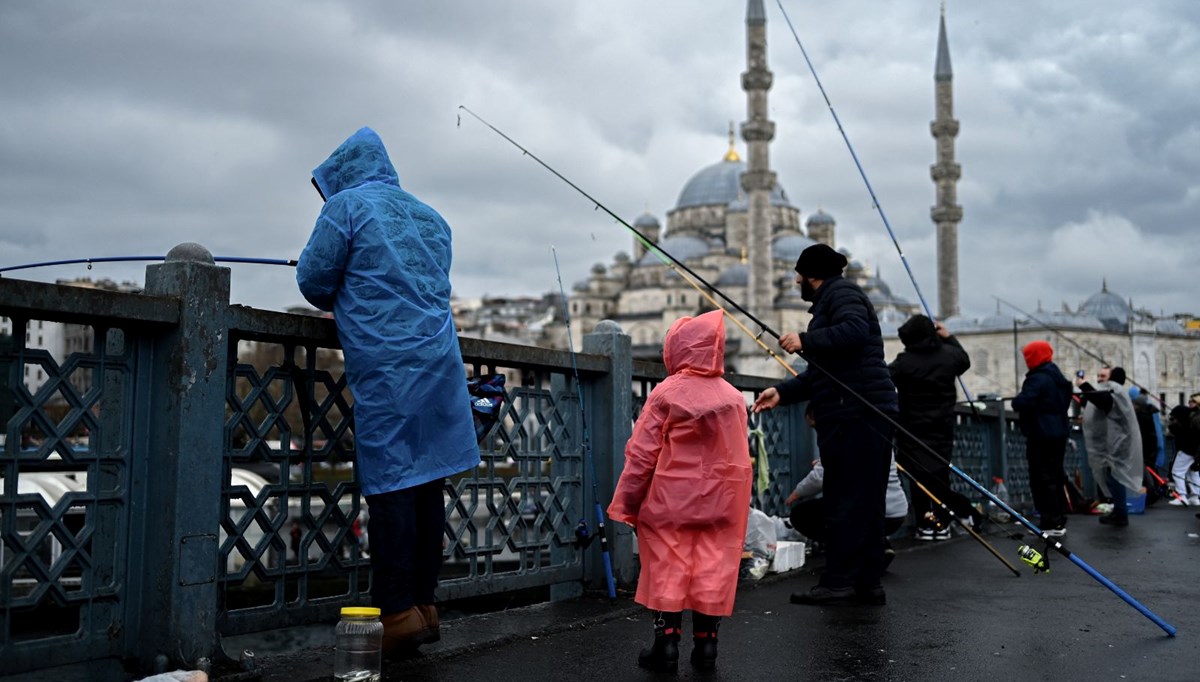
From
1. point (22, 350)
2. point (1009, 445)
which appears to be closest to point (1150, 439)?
point (1009, 445)

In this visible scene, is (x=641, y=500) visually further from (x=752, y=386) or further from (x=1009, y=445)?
(x=1009, y=445)

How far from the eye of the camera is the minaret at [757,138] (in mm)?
61781

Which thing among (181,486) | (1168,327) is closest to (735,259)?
(1168,327)

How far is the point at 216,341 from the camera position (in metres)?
3.59

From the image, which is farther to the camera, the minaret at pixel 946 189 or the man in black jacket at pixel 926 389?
the minaret at pixel 946 189

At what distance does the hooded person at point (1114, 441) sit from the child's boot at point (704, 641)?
7.20m

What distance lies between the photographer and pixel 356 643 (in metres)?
3.49

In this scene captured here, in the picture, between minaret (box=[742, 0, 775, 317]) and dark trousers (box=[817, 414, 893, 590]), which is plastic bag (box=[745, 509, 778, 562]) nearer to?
dark trousers (box=[817, 414, 893, 590])

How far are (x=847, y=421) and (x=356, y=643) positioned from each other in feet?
9.42

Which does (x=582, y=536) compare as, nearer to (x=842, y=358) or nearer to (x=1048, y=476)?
(x=842, y=358)

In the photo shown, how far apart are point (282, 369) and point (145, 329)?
1.79 feet

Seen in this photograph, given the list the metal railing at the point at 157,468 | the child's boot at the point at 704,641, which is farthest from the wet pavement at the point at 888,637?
the metal railing at the point at 157,468

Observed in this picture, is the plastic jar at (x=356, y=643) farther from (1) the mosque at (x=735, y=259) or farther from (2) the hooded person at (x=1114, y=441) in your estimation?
(1) the mosque at (x=735, y=259)

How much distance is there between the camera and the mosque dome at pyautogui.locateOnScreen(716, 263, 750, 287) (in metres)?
79.8
